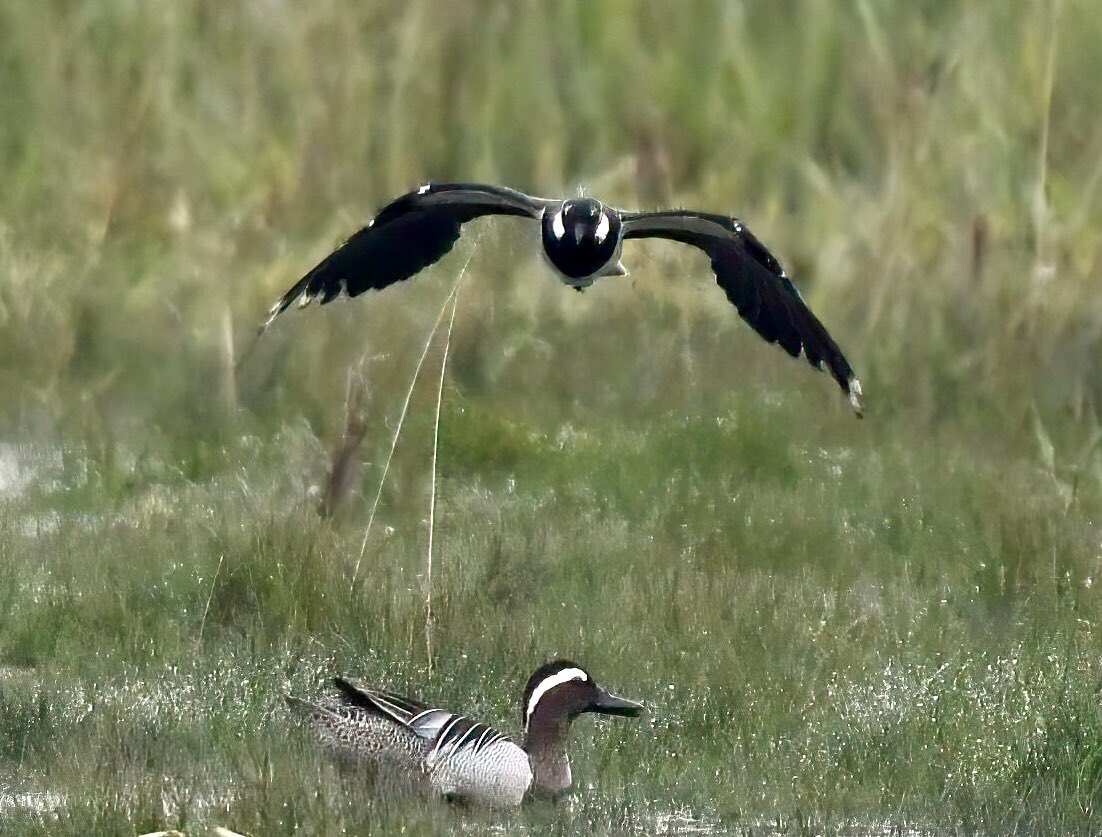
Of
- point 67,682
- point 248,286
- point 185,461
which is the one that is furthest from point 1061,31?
point 67,682

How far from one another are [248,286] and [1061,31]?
163 inches

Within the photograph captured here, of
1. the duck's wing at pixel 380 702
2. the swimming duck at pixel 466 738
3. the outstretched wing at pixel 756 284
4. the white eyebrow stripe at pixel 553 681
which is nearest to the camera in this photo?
the swimming duck at pixel 466 738

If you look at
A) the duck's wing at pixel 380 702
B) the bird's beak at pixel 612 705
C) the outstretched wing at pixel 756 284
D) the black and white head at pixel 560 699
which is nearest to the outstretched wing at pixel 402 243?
the outstretched wing at pixel 756 284

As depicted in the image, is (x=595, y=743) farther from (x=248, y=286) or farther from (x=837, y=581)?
(x=248, y=286)

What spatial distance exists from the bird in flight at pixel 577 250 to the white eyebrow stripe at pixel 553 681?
123 cm

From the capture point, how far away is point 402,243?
605 centimetres

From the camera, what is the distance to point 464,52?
30.7 ft

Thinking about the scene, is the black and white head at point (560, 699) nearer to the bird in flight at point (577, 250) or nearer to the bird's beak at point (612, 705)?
the bird's beak at point (612, 705)

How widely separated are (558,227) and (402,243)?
580 millimetres

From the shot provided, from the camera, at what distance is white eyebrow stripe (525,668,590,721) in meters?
5.01

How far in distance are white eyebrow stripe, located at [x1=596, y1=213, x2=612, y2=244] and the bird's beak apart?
5.13ft

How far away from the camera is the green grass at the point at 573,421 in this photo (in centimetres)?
520

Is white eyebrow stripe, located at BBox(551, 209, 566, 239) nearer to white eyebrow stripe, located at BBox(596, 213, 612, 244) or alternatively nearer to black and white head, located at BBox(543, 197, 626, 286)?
black and white head, located at BBox(543, 197, 626, 286)

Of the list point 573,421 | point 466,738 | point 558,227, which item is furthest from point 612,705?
point 573,421
